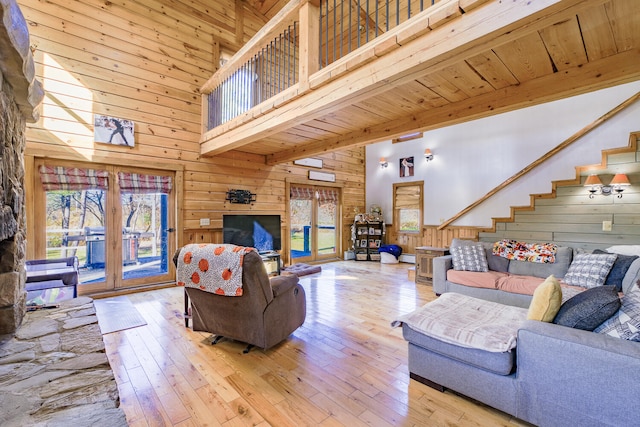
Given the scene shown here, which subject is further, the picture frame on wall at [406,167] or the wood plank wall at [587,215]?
the picture frame on wall at [406,167]

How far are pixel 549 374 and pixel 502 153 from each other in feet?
16.4

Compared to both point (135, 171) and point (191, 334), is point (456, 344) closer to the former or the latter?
point (191, 334)

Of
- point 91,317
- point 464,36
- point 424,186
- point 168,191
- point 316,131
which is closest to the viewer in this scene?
point 464,36

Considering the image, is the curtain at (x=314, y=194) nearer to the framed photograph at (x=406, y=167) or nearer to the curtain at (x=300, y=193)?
the curtain at (x=300, y=193)

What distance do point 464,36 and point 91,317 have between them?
10.8 ft

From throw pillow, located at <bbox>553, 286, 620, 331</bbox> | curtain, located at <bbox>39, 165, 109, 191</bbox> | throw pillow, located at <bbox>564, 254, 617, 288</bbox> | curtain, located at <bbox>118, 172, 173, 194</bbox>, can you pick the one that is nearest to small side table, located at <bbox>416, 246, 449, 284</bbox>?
throw pillow, located at <bbox>564, 254, 617, 288</bbox>

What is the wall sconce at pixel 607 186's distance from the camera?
3.70 m

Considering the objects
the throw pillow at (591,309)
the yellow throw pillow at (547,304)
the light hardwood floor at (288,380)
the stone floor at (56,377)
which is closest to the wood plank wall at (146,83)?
the light hardwood floor at (288,380)

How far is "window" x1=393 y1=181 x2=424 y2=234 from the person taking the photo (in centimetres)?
691

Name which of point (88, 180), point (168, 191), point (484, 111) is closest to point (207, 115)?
point (168, 191)

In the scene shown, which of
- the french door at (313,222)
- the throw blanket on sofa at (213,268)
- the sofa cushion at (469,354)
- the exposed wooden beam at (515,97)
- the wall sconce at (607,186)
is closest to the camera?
the sofa cushion at (469,354)

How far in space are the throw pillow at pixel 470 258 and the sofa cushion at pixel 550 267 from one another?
441 mm

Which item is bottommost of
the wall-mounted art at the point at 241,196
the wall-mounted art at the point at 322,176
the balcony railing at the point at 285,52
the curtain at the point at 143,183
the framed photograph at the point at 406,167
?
the wall-mounted art at the point at 241,196

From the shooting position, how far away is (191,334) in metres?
2.97
